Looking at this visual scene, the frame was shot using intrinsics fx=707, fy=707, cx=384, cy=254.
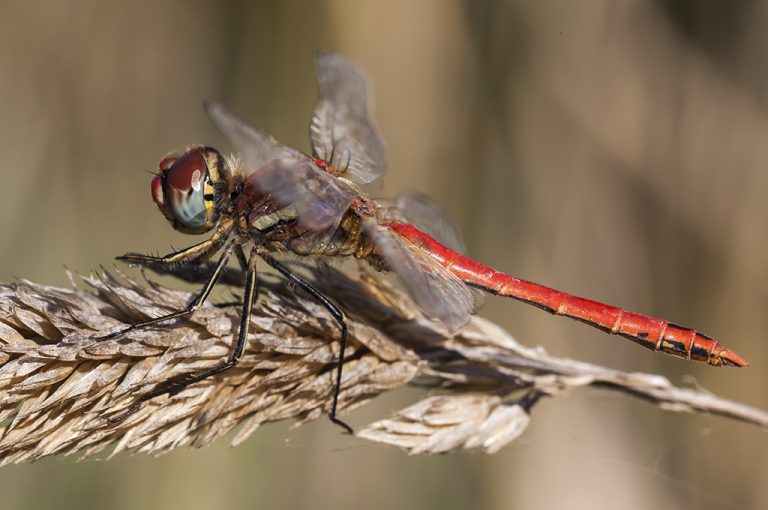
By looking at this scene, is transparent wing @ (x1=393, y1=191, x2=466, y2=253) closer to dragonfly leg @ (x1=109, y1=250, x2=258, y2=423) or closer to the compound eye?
the compound eye

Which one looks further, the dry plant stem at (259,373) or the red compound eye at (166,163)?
the red compound eye at (166,163)

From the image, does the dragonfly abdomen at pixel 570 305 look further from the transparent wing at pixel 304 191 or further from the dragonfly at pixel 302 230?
the transparent wing at pixel 304 191

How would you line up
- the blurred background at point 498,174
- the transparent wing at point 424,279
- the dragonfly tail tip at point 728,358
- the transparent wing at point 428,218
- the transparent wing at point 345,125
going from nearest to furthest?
the transparent wing at point 424,279, the dragonfly tail tip at point 728,358, the transparent wing at point 428,218, the transparent wing at point 345,125, the blurred background at point 498,174

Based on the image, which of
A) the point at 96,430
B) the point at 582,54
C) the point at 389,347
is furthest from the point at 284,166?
the point at 582,54

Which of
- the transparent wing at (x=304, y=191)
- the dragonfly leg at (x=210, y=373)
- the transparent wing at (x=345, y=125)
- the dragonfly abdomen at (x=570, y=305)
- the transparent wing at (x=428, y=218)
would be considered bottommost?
the dragonfly leg at (x=210, y=373)

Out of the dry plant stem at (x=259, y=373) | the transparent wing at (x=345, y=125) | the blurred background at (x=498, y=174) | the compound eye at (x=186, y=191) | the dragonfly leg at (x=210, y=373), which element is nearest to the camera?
the dry plant stem at (x=259, y=373)

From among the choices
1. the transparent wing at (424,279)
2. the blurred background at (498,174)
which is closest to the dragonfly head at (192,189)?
the transparent wing at (424,279)

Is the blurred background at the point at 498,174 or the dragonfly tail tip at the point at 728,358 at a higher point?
the blurred background at the point at 498,174

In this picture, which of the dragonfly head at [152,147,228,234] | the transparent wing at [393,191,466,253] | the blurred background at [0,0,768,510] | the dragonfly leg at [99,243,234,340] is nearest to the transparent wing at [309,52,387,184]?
the transparent wing at [393,191,466,253]
